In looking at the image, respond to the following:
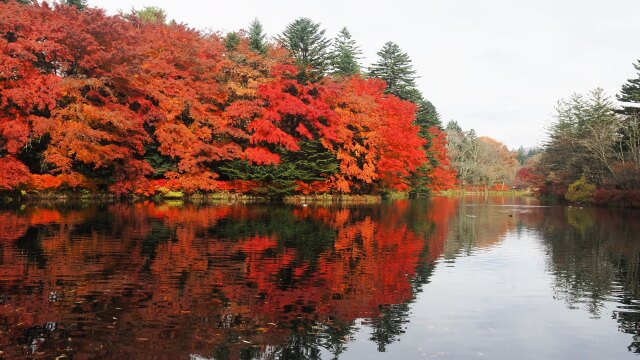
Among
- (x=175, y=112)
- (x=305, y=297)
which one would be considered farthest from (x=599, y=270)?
(x=175, y=112)

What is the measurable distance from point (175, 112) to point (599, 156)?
1538 inches

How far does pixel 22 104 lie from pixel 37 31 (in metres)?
5.06

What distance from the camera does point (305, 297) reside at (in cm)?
936

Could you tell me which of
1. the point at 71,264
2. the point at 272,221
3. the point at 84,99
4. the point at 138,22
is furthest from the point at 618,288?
the point at 138,22

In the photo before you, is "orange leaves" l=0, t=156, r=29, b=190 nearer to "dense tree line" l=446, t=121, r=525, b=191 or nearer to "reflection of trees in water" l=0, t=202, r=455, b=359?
"reflection of trees in water" l=0, t=202, r=455, b=359

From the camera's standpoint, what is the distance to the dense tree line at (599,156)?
43.1 m

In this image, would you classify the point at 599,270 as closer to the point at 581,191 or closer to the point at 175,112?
the point at 175,112

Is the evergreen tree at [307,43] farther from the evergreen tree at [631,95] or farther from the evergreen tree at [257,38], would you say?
the evergreen tree at [631,95]

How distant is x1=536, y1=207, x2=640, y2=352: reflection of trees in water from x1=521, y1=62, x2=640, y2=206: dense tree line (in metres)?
22.7

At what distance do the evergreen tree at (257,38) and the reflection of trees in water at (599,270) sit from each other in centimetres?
3418

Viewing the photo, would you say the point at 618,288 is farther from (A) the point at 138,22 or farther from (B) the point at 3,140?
(A) the point at 138,22

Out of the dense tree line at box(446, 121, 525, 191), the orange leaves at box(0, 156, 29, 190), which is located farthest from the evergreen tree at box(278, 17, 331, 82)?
the dense tree line at box(446, 121, 525, 191)

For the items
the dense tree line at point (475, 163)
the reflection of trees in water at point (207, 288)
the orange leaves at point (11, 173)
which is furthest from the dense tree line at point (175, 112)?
the dense tree line at point (475, 163)

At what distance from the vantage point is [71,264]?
1177 cm
